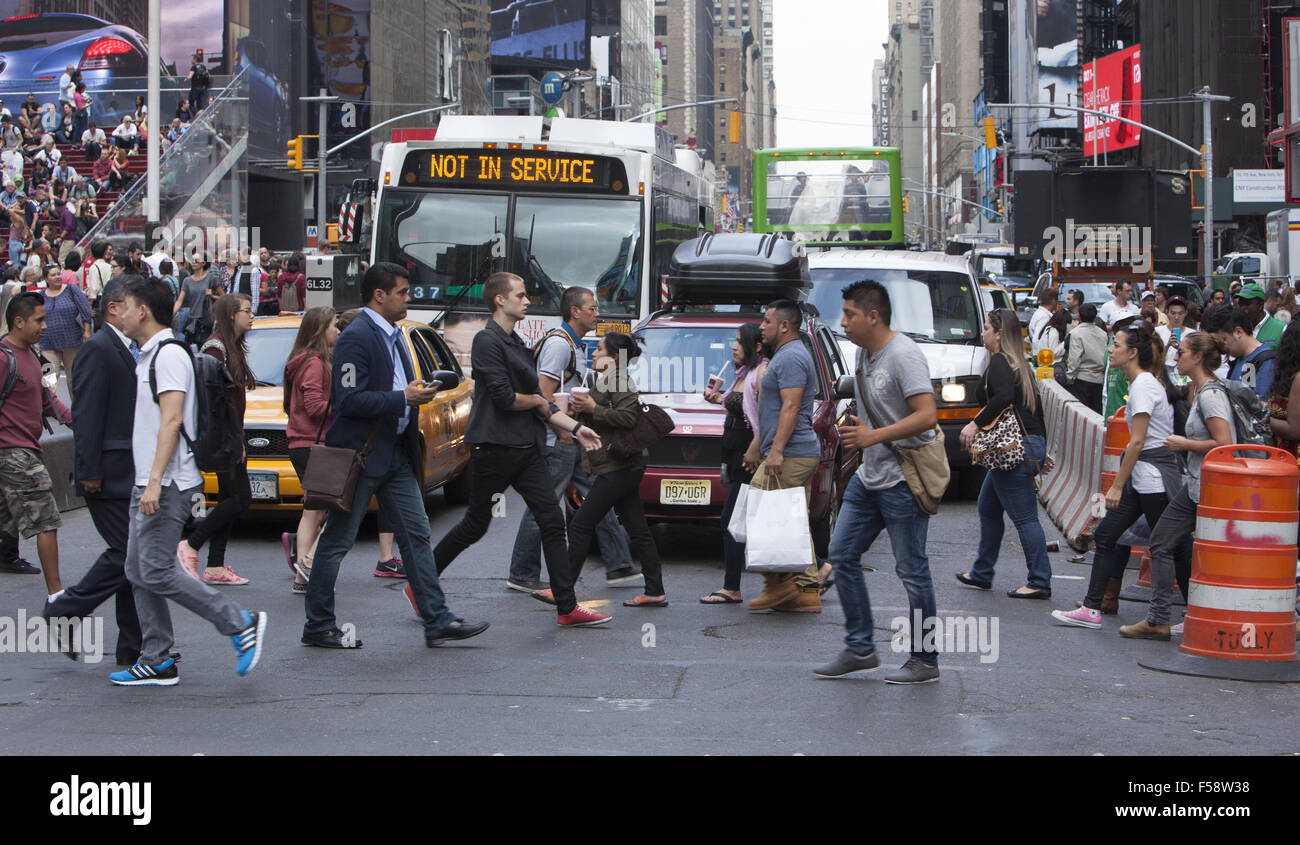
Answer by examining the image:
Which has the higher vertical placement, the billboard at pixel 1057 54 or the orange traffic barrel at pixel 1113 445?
the billboard at pixel 1057 54

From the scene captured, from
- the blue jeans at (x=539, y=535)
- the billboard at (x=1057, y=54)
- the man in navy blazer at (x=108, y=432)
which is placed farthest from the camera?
the billboard at (x=1057, y=54)

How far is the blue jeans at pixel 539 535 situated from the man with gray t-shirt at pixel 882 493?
105 inches

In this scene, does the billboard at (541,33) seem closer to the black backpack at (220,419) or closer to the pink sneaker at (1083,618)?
the black backpack at (220,419)

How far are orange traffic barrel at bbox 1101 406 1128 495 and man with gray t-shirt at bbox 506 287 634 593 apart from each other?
3.41 meters

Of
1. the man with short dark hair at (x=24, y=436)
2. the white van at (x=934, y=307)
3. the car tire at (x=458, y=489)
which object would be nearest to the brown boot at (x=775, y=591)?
the man with short dark hair at (x=24, y=436)

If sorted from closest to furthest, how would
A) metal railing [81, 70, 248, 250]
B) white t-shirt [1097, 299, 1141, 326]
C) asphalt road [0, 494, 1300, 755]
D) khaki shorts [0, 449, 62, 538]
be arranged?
asphalt road [0, 494, 1300, 755]
khaki shorts [0, 449, 62, 538]
white t-shirt [1097, 299, 1141, 326]
metal railing [81, 70, 248, 250]

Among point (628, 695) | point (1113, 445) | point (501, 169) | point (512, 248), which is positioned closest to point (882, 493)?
point (628, 695)

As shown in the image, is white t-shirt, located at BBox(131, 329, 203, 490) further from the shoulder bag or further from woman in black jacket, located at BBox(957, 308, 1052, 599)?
woman in black jacket, located at BBox(957, 308, 1052, 599)

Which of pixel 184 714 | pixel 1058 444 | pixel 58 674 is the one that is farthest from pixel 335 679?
pixel 1058 444

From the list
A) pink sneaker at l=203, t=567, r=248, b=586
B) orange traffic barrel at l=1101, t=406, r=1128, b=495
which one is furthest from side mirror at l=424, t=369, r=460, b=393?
orange traffic barrel at l=1101, t=406, r=1128, b=495

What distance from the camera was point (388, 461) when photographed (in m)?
7.91

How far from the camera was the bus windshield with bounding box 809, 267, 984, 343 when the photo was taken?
1568 centimetres

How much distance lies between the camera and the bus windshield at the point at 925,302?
15680 mm

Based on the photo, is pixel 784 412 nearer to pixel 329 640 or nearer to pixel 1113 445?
pixel 329 640
